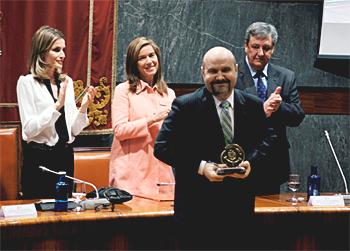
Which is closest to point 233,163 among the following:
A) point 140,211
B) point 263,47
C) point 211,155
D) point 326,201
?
point 211,155

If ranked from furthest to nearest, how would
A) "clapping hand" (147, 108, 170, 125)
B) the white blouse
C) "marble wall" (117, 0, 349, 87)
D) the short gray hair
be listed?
"marble wall" (117, 0, 349, 87), the short gray hair, "clapping hand" (147, 108, 170, 125), the white blouse

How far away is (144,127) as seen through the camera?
3.81 metres

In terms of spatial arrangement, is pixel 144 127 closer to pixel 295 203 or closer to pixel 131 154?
pixel 131 154

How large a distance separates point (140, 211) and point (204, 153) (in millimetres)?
634

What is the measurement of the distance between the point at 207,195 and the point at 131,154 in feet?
3.71

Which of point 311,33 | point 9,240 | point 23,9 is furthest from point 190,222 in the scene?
point 311,33

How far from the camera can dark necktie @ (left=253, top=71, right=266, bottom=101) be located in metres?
4.07

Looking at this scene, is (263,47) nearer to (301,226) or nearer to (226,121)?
(301,226)

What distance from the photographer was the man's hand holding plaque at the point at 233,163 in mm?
2764

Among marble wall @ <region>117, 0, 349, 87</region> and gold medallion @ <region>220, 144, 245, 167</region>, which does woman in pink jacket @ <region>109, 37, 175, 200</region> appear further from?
marble wall @ <region>117, 0, 349, 87</region>

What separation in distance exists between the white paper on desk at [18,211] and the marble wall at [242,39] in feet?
6.59

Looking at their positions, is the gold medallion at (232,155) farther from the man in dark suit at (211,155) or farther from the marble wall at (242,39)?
the marble wall at (242,39)

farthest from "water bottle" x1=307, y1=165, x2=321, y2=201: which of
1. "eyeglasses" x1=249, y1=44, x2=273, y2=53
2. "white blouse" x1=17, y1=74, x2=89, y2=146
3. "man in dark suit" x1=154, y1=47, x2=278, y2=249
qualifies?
"white blouse" x1=17, y1=74, x2=89, y2=146

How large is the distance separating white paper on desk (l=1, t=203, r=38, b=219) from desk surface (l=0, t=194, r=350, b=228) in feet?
0.12
